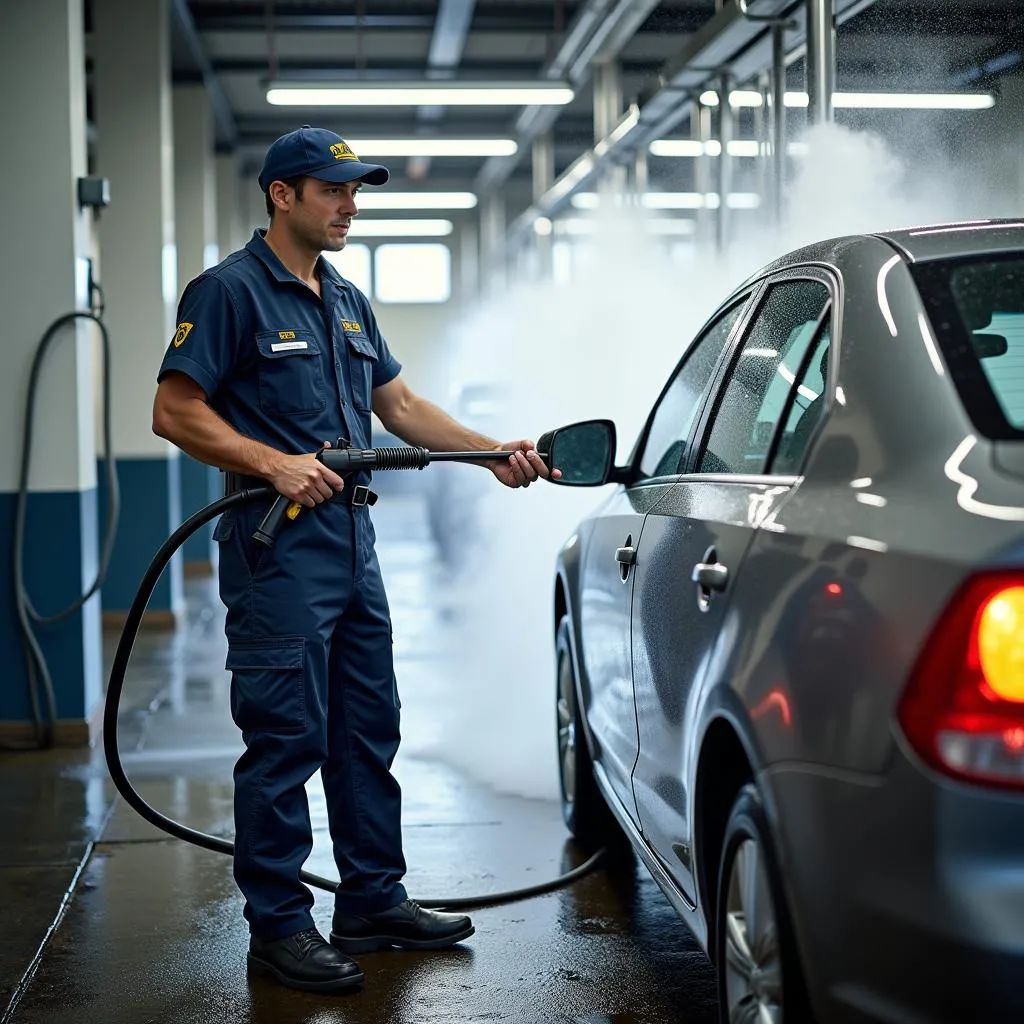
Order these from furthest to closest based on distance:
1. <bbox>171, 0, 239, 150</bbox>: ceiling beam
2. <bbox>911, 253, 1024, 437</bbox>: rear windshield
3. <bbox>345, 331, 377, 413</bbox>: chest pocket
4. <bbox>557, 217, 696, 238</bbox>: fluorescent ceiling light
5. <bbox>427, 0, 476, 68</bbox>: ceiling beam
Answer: <bbox>427, 0, 476, 68</bbox>: ceiling beam, <bbox>171, 0, 239, 150</bbox>: ceiling beam, <bbox>557, 217, 696, 238</bbox>: fluorescent ceiling light, <bbox>345, 331, 377, 413</bbox>: chest pocket, <bbox>911, 253, 1024, 437</bbox>: rear windshield

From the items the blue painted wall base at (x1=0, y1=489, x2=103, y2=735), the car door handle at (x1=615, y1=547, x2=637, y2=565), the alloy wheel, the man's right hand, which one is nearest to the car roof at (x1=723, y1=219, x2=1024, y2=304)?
the car door handle at (x1=615, y1=547, x2=637, y2=565)

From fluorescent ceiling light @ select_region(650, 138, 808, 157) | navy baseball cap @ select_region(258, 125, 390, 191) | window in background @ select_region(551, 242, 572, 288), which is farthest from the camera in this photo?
window in background @ select_region(551, 242, 572, 288)

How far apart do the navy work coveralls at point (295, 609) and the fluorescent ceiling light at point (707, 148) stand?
10.9 ft

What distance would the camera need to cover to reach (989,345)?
2207mm

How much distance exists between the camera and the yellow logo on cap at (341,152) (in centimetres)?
347

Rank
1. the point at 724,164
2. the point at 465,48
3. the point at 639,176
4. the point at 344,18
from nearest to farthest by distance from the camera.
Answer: the point at 724,164, the point at 639,176, the point at 344,18, the point at 465,48

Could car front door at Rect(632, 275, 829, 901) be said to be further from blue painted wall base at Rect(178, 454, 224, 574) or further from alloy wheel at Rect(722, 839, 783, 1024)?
blue painted wall base at Rect(178, 454, 224, 574)

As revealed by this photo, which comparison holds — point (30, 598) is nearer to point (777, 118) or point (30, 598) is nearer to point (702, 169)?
point (777, 118)

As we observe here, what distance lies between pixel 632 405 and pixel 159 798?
5888 mm

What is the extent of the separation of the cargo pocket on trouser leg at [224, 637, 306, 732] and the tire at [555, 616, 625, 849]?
96cm

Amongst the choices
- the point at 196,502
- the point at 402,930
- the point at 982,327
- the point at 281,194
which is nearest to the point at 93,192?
the point at 281,194

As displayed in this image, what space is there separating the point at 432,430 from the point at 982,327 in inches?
71.5

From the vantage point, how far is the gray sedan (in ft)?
5.55

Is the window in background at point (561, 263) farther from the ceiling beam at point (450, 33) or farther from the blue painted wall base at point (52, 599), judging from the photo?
the blue painted wall base at point (52, 599)
